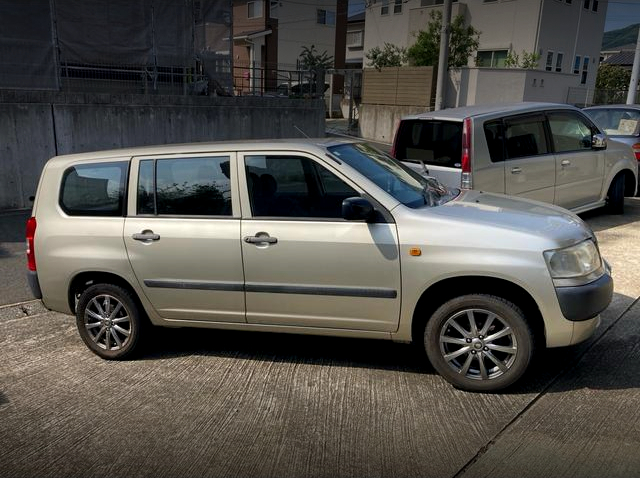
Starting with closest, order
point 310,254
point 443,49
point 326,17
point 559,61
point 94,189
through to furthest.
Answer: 1. point 310,254
2. point 94,189
3. point 443,49
4. point 559,61
5. point 326,17

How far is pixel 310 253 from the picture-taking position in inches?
153

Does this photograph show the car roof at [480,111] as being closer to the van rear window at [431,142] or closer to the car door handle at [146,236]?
the van rear window at [431,142]

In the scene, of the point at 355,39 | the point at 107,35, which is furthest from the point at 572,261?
the point at 355,39

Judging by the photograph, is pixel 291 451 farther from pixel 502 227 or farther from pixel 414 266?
pixel 502 227

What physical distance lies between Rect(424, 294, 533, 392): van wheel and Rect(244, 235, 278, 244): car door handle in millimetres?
1200

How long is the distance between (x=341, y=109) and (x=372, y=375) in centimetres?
3404

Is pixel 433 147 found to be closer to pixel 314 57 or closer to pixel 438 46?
pixel 438 46

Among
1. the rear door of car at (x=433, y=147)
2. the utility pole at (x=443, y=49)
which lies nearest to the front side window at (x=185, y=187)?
the rear door of car at (x=433, y=147)

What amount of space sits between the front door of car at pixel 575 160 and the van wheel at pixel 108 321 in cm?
566

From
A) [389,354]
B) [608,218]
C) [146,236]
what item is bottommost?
[389,354]

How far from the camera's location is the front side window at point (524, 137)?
22.9ft

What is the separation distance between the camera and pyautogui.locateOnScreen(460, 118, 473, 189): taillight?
6520 millimetres

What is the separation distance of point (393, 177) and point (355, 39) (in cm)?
4728

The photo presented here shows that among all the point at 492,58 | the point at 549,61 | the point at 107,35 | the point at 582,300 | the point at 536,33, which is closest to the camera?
the point at 582,300
